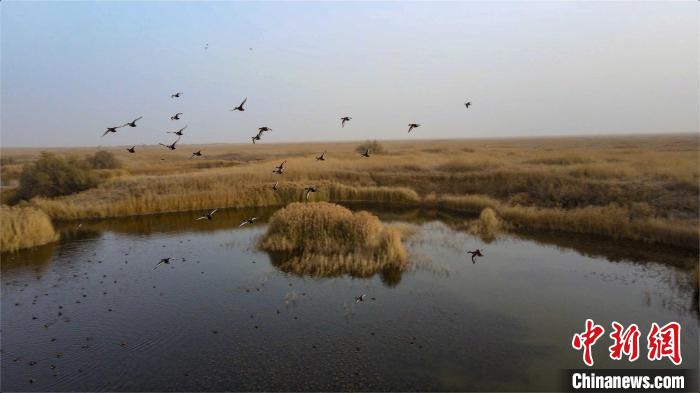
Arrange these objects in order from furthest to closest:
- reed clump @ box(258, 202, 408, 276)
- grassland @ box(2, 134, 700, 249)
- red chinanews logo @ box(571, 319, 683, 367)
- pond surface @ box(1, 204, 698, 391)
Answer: grassland @ box(2, 134, 700, 249)
reed clump @ box(258, 202, 408, 276)
red chinanews logo @ box(571, 319, 683, 367)
pond surface @ box(1, 204, 698, 391)

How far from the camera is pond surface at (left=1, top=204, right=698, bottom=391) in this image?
35.6ft

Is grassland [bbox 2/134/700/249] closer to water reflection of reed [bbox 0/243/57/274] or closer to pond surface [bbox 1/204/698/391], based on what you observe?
pond surface [bbox 1/204/698/391]

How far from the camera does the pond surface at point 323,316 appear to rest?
10.9 metres

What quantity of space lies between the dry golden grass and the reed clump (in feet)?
42.3

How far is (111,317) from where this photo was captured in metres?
14.5

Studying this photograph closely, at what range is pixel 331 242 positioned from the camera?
2052 centimetres

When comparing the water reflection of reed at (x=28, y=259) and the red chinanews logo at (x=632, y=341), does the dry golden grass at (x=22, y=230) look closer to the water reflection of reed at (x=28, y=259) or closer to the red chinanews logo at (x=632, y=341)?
the water reflection of reed at (x=28, y=259)

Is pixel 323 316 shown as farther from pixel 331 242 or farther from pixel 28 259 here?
pixel 28 259

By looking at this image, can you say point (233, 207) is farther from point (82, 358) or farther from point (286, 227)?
point (82, 358)

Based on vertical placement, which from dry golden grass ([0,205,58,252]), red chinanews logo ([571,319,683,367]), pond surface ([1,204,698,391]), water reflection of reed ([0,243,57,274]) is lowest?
red chinanews logo ([571,319,683,367])

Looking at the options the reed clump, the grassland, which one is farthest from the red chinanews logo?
the grassland

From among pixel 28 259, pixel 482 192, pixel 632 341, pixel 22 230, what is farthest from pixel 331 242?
pixel 482 192

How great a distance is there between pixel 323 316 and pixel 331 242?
669 cm

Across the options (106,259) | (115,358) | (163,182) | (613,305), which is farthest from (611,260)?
(163,182)
